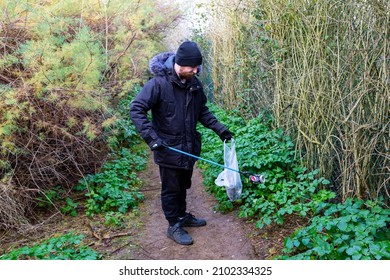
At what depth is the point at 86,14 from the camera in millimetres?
5254

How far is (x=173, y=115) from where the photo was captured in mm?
3238

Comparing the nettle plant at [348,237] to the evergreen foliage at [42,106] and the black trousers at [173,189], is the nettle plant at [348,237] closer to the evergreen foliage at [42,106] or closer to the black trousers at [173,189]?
the black trousers at [173,189]

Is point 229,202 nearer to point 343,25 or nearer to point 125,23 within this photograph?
point 343,25

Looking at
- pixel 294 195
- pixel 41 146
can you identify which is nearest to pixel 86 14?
pixel 41 146

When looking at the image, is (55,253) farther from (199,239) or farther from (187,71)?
(187,71)

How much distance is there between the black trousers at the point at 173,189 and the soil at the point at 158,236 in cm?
28

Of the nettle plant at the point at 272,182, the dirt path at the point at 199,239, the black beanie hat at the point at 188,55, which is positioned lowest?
the dirt path at the point at 199,239

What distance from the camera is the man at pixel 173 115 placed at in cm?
310

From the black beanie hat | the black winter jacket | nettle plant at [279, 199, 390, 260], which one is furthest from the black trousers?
nettle plant at [279, 199, 390, 260]

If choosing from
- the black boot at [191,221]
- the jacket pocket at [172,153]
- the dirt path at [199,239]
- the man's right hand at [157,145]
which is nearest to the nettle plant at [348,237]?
the dirt path at [199,239]

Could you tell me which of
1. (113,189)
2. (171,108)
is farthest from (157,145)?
(113,189)

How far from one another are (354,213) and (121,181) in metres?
2.86

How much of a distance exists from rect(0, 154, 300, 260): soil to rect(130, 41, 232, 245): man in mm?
174

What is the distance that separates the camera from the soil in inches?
129
